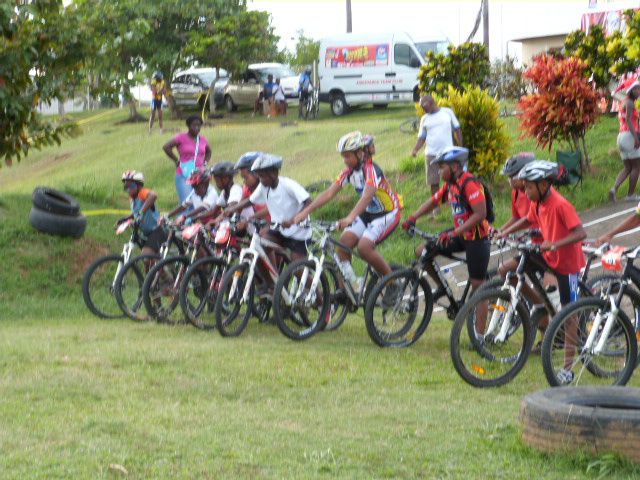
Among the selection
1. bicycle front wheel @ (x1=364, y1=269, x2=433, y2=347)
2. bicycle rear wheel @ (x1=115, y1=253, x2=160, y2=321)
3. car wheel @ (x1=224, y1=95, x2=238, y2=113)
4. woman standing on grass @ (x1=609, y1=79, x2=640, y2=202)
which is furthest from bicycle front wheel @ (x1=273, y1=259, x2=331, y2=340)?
car wheel @ (x1=224, y1=95, x2=238, y2=113)

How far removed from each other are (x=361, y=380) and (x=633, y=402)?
2.68 meters

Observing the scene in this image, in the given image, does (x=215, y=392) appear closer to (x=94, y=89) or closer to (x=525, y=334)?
(x=525, y=334)

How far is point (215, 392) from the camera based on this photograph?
8.50 metres

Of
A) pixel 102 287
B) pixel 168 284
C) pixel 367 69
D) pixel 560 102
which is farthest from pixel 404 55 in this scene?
A: pixel 168 284

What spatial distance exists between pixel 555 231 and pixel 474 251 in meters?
1.60

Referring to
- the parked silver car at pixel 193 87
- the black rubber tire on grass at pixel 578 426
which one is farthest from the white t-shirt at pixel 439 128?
the parked silver car at pixel 193 87

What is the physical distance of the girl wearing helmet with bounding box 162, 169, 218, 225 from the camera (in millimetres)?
13062

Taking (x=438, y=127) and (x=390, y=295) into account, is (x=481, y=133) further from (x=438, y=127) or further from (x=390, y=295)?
(x=390, y=295)

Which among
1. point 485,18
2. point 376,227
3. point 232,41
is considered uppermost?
point 485,18

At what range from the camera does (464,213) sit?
412 inches

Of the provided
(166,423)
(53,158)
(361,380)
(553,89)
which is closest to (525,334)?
Answer: (361,380)

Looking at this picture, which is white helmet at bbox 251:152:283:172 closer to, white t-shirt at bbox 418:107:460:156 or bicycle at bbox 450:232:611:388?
bicycle at bbox 450:232:611:388

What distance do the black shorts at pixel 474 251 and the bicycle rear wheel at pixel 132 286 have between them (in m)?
3.74

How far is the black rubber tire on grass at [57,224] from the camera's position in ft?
55.2
